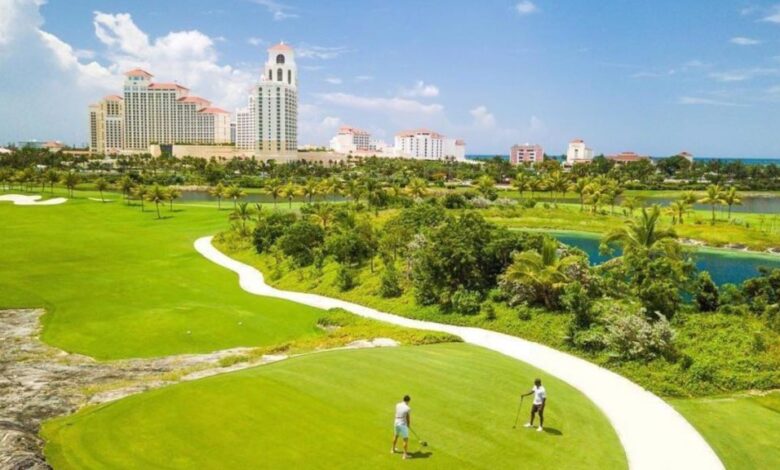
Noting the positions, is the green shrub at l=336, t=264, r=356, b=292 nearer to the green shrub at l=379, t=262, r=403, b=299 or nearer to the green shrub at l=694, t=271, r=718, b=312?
the green shrub at l=379, t=262, r=403, b=299

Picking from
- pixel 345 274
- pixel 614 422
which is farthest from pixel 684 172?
pixel 614 422

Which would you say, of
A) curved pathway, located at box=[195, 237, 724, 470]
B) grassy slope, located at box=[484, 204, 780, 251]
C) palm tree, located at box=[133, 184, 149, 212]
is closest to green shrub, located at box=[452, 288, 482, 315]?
curved pathway, located at box=[195, 237, 724, 470]

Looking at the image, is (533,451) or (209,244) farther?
(209,244)

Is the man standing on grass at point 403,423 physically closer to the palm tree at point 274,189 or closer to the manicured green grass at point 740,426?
the manicured green grass at point 740,426

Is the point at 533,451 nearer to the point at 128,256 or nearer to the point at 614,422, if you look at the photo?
the point at 614,422

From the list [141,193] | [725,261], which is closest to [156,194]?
[141,193]

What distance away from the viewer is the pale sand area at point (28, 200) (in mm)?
85338

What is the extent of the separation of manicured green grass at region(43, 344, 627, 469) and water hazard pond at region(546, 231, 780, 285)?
33197mm

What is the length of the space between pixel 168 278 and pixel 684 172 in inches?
6011

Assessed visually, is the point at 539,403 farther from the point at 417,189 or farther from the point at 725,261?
the point at 417,189

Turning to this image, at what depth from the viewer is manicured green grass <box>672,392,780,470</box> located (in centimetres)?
1522

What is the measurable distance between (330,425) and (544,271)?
15.1m

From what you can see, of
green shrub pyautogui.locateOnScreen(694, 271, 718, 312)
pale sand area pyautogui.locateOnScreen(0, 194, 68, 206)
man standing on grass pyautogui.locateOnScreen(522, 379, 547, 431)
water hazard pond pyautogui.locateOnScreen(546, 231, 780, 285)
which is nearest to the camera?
man standing on grass pyautogui.locateOnScreen(522, 379, 547, 431)

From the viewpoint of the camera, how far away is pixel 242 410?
52.9ft
